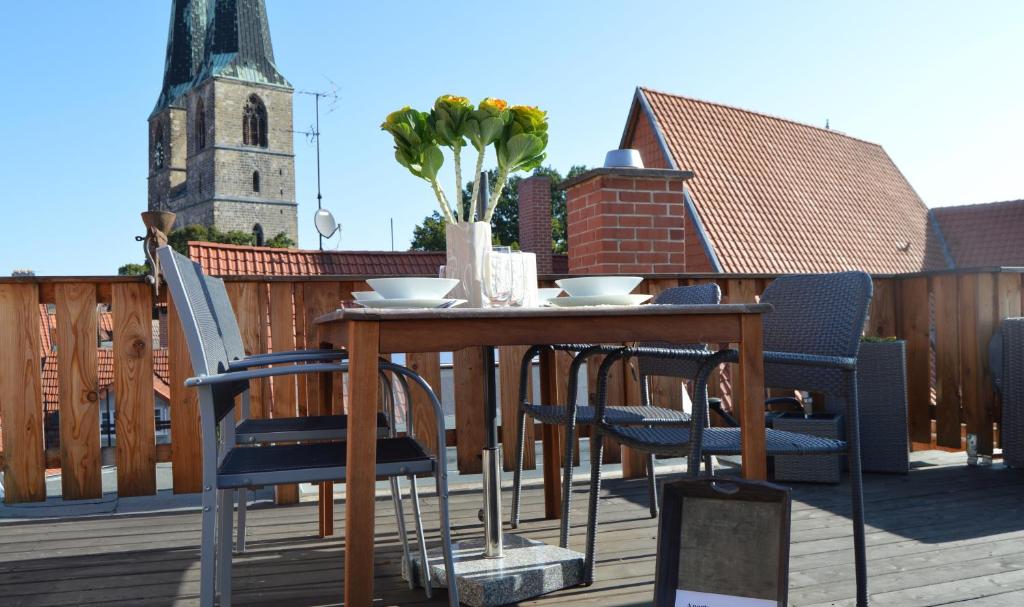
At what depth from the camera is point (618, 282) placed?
7.13 ft

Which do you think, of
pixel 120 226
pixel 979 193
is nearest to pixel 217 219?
pixel 120 226

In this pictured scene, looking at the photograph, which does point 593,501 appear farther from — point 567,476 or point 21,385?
point 21,385

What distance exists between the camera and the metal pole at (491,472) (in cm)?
244

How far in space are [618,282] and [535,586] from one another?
2.72ft

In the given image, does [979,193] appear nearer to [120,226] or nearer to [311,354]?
[311,354]

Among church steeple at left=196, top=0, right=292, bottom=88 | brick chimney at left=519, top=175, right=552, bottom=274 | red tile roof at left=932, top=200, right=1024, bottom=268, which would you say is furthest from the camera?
church steeple at left=196, top=0, right=292, bottom=88

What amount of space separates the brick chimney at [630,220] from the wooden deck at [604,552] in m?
1.38

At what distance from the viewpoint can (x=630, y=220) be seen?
479cm

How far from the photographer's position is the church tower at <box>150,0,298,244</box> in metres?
62.2

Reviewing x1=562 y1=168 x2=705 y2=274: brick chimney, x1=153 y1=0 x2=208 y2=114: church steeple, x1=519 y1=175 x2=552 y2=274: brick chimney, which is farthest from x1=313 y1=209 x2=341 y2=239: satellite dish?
x1=153 y1=0 x2=208 y2=114: church steeple

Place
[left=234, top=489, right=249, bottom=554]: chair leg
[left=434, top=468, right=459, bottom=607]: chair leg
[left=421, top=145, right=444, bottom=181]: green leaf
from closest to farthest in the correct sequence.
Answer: [left=434, top=468, right=459, bottom=607]: chair leg
[left=421, top=145, right=444, bottom=181]: green leaf
[left=234, top=489, right=249, bottom=554]: chair leg

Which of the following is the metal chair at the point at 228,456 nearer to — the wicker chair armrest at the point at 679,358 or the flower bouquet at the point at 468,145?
the flower bouquet at the point at 468,145

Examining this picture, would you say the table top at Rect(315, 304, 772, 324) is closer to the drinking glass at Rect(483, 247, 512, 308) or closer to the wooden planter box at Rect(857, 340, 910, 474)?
the drinking glass at Rect(483, 247, 512, 308)

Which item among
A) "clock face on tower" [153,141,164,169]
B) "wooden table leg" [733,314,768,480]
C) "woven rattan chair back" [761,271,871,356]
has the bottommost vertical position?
"wooden table leg" [733,314,768,480]
